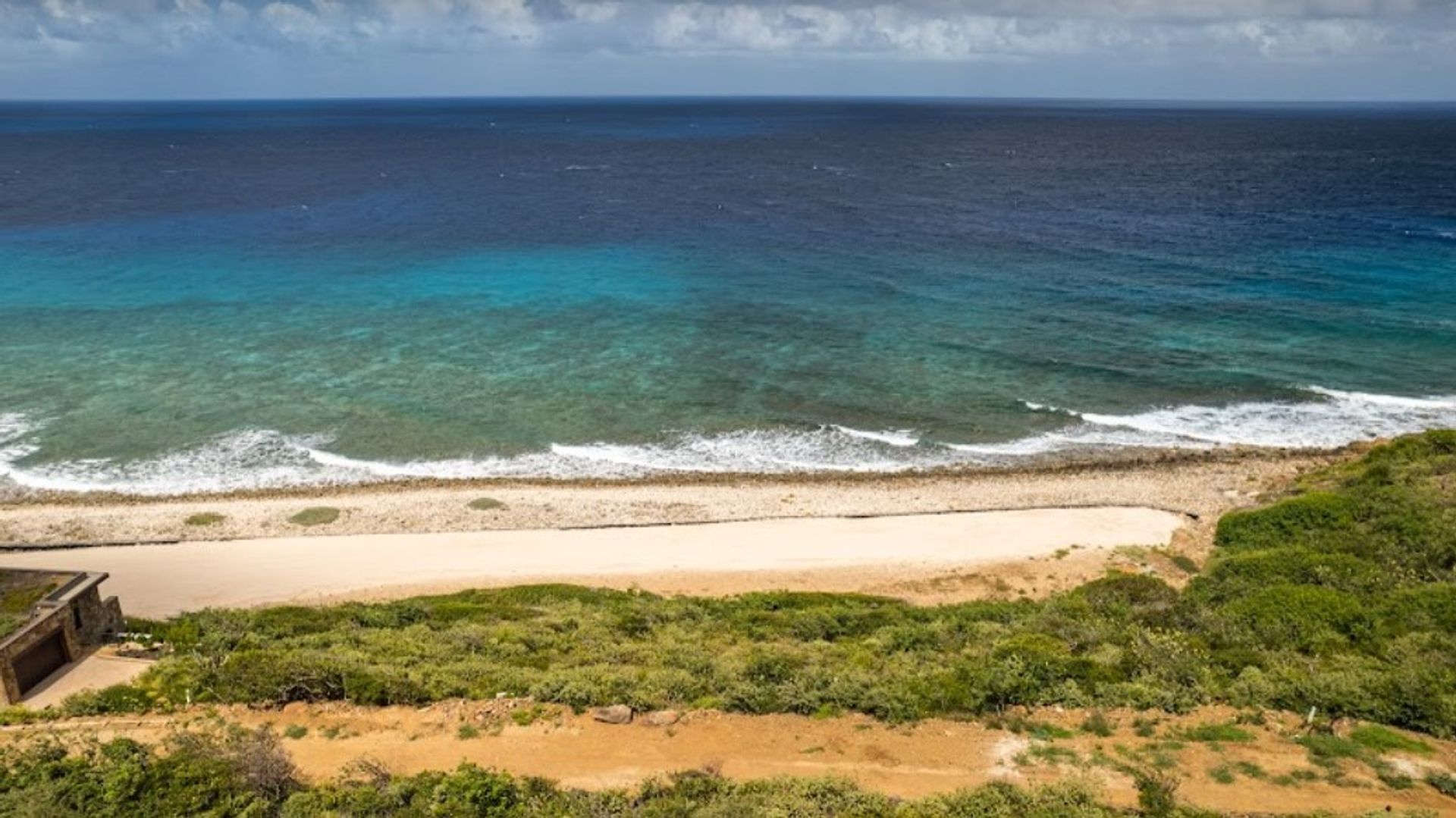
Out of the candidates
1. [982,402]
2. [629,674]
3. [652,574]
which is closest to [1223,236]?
[982,402]

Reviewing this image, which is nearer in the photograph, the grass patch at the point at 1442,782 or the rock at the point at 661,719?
the grass patch at the point at 1442,782

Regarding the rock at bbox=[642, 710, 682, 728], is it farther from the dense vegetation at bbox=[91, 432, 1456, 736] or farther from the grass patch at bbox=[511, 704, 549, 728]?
the grass patch at bbox=[511, 704, 549, 728]

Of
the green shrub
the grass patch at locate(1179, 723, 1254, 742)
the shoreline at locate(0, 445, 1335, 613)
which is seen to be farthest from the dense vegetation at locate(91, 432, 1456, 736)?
the shoreline at locate(0, 445, 1335, 613)

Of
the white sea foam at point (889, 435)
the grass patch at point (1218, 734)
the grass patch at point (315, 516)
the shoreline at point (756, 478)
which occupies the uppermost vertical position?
the grass patch at point (1218, 734)

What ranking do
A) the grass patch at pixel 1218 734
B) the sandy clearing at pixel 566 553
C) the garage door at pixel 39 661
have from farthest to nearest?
the sandy clearing at pixel 566 553 < the garage door at pixel 39 661 < the grass patch at pixel 1218 734

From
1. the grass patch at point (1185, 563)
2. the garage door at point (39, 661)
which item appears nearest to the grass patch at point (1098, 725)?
the grass patch at point (1185, 563)

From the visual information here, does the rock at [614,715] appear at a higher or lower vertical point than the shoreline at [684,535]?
higher

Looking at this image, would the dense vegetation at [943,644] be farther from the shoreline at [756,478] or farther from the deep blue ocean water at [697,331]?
the deep blue ocean water at [697,331]

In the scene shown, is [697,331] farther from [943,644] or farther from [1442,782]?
[1442,782]
